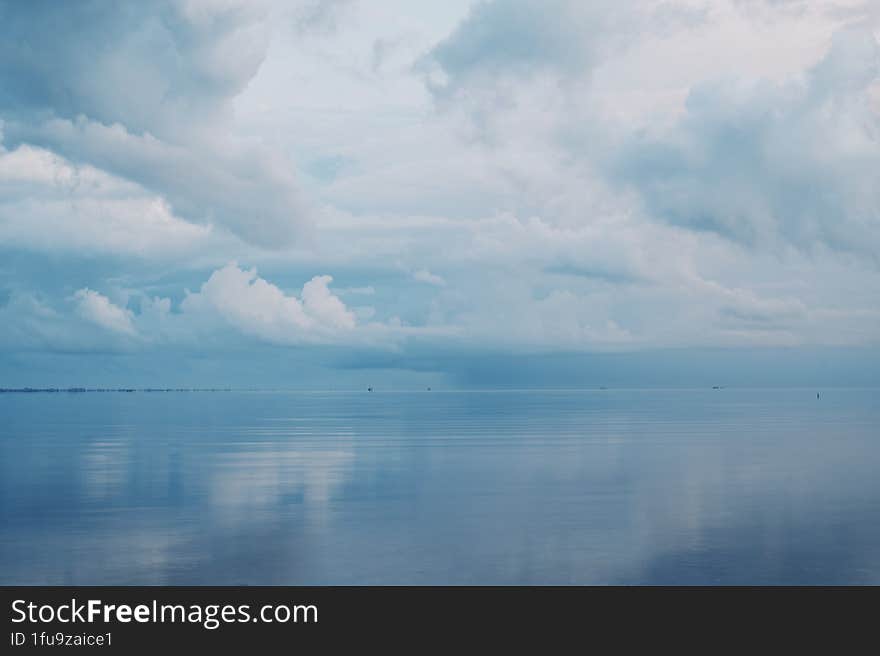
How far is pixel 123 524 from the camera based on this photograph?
1430 inches

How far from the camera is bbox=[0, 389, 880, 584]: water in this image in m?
28.5

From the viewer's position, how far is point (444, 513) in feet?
129

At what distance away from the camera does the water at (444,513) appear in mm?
28500

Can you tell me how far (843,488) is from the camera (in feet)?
152
